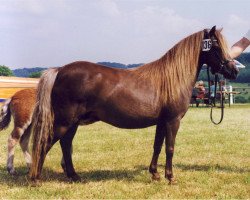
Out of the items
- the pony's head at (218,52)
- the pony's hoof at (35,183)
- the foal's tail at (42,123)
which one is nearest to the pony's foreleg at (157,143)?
the pony's head at (218,52)

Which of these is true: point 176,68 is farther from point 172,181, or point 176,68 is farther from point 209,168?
point 209,168

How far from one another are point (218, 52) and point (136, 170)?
2615 mm

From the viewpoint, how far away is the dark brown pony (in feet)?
16.9

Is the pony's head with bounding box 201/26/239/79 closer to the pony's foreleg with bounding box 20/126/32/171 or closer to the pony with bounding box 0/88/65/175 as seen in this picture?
the pony with bounding box 0/88/65/175

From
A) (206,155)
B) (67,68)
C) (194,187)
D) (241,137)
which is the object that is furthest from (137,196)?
(241,137)

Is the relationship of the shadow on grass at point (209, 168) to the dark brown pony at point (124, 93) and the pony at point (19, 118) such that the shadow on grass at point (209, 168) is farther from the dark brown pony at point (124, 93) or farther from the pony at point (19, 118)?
the pony at point (19, 118)

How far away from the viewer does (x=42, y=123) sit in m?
5.07

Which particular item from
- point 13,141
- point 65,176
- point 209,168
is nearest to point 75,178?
point 65,176

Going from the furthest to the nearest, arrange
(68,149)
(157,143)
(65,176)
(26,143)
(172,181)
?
1. (26,143)
2. (65,176)
3. (157,143)
4. (68,149)
5. (172,181)

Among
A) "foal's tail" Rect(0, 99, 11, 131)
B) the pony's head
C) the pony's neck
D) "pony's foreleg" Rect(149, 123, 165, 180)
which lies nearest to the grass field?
"pony's foreleg" Rect(149, 123, 165, 180)

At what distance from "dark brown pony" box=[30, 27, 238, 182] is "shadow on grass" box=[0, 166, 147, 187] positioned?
0.55 metres

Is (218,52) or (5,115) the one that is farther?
(5,115)

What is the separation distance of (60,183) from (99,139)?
4.71 meters

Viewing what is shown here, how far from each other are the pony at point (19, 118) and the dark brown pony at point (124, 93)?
0.76m
